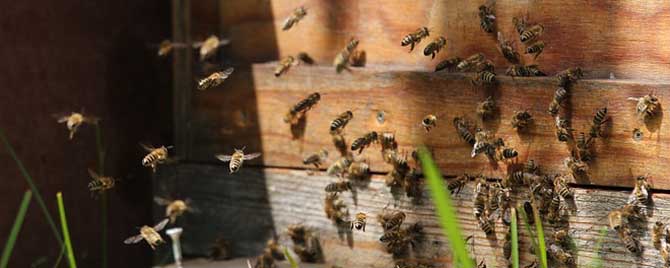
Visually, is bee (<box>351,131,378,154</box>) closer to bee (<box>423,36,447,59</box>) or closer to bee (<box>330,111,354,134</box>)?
bee (<box>330,111,354,134</box>)

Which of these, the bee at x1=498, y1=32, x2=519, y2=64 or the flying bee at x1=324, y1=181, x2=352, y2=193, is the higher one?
the bee at x1=498, y1=32, x2=519, y2=64

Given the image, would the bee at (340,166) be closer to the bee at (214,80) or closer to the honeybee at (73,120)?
the bee at (214,80)

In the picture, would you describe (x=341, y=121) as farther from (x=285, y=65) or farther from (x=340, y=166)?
(x=285, y=65)

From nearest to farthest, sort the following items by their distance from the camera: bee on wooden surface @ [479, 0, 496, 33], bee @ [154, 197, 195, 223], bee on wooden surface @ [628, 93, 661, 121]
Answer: bee on wooden surface @ [628, 93, 661, 121] < bee on wooden surface @ [479, 0, 496, 33] < bee @ [154, 197, 195, 223]

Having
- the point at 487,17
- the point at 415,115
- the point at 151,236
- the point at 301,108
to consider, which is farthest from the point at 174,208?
the point at 487,17

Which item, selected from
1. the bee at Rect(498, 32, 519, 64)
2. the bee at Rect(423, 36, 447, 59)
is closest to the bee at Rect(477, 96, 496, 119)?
the bee at Rect(498, 32, 519, 64)

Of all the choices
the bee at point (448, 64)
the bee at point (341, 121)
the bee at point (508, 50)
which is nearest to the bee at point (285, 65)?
the bee at point (341, 121)

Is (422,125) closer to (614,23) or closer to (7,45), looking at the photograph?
(614,23)
